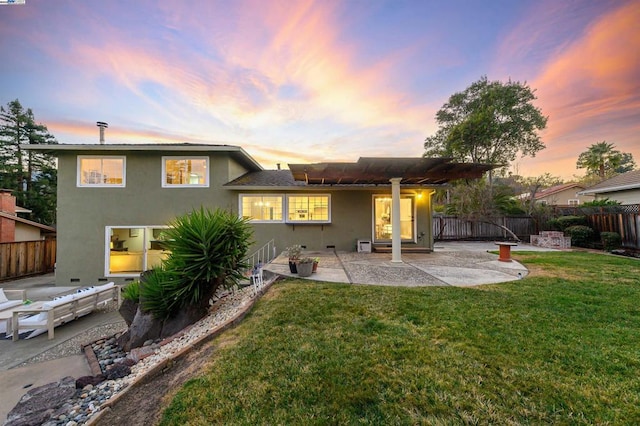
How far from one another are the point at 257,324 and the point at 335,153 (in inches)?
538

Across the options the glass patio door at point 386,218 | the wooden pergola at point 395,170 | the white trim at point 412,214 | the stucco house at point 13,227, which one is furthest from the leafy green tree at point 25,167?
the glass patio door at point 386,218

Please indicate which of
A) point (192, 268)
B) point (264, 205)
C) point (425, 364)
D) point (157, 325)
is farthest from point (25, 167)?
point (425, 364)

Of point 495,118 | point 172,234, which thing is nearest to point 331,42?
point 172,234

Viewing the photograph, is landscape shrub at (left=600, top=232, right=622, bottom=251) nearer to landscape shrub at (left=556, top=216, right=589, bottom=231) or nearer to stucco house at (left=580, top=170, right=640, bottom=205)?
→ landscape shrub at (left=556, top=216, right=589, bottom=231)

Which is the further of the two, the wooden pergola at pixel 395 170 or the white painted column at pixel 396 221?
the white painted column at pixel 396 221

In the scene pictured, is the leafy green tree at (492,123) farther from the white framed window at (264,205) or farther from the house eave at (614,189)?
the white framed window at (264,205)

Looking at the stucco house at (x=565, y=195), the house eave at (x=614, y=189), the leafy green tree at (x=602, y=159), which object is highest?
the leafy green tree at (x=602, y=159)

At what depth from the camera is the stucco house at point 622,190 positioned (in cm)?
1291

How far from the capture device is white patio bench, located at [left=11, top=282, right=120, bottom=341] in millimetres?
5777

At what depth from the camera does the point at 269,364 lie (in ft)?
8.74

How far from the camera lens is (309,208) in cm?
1013

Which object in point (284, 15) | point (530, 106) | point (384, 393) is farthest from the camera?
point (530, 106)

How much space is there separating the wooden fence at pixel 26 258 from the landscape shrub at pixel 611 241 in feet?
82.8

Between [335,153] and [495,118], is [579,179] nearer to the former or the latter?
[495,118]
